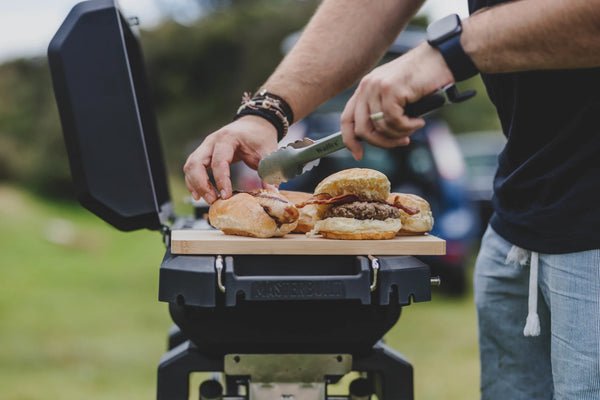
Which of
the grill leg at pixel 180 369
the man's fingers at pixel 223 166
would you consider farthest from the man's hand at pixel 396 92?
the grill leg at pixel 180 369

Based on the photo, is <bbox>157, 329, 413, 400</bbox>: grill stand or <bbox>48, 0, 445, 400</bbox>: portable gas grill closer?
<bbox>48, 0, 445, 400</bbox>: portable gas grill

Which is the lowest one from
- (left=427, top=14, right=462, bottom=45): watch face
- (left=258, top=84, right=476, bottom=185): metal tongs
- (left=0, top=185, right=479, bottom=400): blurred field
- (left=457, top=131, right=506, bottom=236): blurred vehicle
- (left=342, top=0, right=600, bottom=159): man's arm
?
(left=0, top=185, right=479, bottom=400): blurred field

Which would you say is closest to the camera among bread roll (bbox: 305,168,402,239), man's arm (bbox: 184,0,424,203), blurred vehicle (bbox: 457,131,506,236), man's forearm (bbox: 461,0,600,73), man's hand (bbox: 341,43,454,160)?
man's forearm (bbox: 461,0,600,73)

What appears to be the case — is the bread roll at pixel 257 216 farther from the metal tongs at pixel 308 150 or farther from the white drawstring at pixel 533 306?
the white drawstring at pixel 533 306

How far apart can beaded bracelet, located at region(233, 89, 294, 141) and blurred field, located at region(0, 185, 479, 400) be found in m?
3.15

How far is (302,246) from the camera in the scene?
5.05 feet

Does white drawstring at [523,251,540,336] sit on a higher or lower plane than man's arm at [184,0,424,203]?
lower

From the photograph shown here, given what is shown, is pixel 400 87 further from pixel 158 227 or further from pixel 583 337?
pixel 158 227

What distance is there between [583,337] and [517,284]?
335 mm

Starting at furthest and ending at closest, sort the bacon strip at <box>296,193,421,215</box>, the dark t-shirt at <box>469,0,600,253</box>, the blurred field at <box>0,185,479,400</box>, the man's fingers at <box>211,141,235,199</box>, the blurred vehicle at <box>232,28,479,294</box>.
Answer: the blurred vehicle at <box>232,28,479,294</box> → the blurred field at <box>0,185,479,400</box> → the man's fingers at <box>211,141,235,199</box> → the bacon strip at <box>296,193,421,215</box> → the dark t-shirt at <box>469,0,600,253</box>

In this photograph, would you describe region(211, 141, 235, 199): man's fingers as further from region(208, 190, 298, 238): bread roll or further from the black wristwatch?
the black wristwatch

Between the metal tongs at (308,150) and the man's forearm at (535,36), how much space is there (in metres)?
0.11

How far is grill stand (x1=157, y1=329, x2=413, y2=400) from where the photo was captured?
1.65 metres

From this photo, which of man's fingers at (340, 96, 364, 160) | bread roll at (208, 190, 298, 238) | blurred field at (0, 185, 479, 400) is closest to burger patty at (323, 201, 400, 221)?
bread roll at (208, 190, 298, 238)
